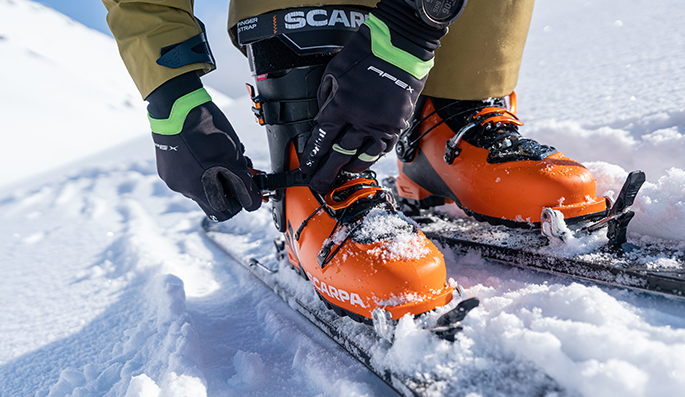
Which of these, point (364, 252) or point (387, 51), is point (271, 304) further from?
point (387, 51)

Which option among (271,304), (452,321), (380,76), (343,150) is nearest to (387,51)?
(380,76)

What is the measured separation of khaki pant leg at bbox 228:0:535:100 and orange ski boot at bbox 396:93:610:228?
0.04m

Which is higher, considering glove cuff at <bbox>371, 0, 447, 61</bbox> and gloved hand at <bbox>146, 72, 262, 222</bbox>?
glove cuff at <bbox>371, 0, 447, 61</bbox>

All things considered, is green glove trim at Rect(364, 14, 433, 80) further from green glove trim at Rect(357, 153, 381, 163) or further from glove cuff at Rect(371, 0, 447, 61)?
green glove trim at Rect(357, 153, 381, 163)

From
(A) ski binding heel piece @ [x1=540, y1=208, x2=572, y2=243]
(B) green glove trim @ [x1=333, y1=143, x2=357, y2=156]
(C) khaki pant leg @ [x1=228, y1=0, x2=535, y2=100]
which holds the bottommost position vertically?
(A) ski binding heel piece @ [x1=540, y1=208, x2=572, y2=243]

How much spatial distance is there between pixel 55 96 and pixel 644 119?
11.8m

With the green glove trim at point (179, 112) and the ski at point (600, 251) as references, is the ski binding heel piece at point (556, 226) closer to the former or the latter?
the ski at point (600, 251)

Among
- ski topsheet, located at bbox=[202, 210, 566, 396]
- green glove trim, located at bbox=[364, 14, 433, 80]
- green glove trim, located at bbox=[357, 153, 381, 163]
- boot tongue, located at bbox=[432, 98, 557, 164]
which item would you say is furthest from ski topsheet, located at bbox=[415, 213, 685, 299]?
green glove trim, located at bbox=[364, 14, 433, 80]

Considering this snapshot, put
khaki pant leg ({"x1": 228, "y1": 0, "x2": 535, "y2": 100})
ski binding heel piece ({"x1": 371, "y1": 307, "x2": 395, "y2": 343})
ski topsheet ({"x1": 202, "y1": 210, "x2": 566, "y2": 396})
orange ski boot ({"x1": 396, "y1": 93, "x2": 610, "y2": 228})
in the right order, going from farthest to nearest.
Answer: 1. khaki pant leg ({"x1": 228, "y1": 0, "x2": 535, "y2": 100})
2. orange ski boot ({"x1": 396, "y1": 93, "x2": 610, "y2": 228})
3. ski binding heel piece ({"x1": 371, "y1": 307, "x2": 395, "y2": 343})
4. ski topsheet ({"x1": 202, "y1": 210, "x2": 566, "y2": 396})

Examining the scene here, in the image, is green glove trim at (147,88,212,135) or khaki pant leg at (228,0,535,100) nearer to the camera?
green glove trim at (147,88,212,135)

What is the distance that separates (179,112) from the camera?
2.93 feet

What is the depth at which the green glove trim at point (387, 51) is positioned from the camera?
0.76 m

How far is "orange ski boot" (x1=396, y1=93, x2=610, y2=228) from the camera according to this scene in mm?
967

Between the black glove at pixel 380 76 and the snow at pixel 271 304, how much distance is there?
388 millimetres
